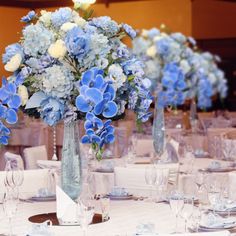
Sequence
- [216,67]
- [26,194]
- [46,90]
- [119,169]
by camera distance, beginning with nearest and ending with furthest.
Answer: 1. [46,90]
2. [26,194]
3. [119,169]
4. [216,67]

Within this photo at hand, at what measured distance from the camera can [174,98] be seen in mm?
13047

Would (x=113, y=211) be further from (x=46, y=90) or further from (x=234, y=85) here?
(x=234, y=85)

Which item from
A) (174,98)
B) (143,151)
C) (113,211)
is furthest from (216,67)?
(113,211)

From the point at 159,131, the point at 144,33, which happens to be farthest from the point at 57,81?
the point at 144,33

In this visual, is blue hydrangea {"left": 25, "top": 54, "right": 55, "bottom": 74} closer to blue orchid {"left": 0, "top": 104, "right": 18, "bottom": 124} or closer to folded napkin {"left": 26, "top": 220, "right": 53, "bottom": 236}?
blue orchid {"left": 0, "top": 104, "right": 18, "bottom": 124}

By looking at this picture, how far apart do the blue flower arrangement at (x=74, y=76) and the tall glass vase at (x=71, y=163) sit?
0.14 metres

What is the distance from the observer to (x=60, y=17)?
3.34m

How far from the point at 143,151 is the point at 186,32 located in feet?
26.1

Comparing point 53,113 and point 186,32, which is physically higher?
point 186,32

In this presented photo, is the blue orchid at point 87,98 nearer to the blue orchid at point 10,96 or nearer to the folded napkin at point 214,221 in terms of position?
the blue orchid at point 10,96

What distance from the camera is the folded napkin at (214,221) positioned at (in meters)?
3.21

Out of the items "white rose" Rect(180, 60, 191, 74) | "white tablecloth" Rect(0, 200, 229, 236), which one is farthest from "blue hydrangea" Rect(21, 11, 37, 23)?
"white rose" Rect(180, 60, 191, 74)

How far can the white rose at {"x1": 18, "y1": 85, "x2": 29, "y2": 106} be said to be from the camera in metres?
3.33

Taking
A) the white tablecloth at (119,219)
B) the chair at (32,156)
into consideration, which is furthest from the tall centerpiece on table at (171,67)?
the white tablecloth at (119,219)
